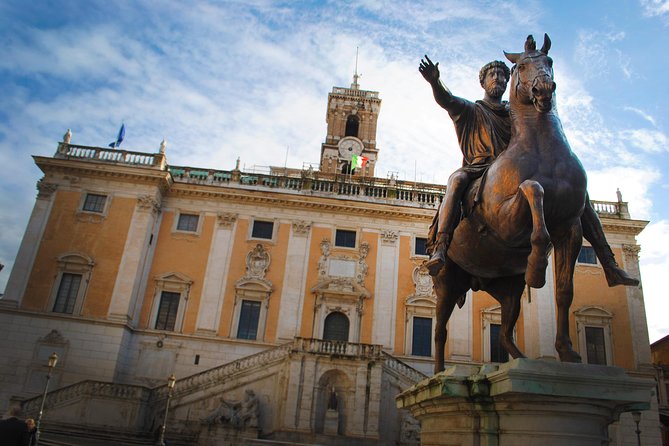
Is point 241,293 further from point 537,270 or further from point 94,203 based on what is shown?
point 537,270

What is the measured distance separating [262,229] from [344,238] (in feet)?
15.4

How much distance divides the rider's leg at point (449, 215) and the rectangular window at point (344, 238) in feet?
80.4

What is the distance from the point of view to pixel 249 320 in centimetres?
2806

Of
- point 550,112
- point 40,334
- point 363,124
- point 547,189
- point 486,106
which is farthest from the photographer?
point 363,124

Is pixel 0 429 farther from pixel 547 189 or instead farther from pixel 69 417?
pixel 69 417

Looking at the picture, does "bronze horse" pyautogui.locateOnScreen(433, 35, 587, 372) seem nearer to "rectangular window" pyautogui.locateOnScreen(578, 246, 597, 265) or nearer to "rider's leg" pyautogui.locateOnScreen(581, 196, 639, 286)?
"rider's leg" pyautogui.locateOnScreen(581, 196, 639, 286)

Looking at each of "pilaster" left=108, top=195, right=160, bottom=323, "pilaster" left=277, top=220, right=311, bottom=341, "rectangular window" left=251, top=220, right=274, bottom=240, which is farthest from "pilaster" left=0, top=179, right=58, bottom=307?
"pilaster" left=277, top=220, right=311, bottom=341

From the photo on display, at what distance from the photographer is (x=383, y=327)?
1101 inches

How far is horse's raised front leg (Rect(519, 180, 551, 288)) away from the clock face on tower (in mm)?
44076

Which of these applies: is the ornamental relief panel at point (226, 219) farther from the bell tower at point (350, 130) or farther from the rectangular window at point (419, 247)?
the bell tower at point (350, 130)

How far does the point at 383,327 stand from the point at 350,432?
22.8 feet

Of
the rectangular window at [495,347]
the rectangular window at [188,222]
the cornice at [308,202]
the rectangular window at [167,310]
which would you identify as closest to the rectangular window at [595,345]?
the rectangular window at [495,347]

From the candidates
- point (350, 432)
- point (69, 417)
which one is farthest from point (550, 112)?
point (69, 417)

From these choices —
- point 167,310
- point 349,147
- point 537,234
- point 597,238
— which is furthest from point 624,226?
point 537,234
